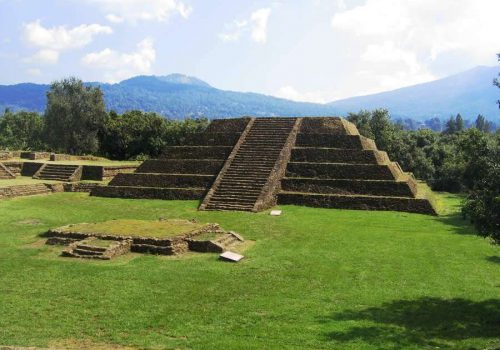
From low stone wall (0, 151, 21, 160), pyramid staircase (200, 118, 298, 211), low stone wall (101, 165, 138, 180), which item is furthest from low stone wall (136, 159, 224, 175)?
low stone wall (0, 151, 21, 160)

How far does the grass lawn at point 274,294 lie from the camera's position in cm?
888

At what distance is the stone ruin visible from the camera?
15375 millimetres

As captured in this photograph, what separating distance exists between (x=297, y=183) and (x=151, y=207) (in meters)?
8.07

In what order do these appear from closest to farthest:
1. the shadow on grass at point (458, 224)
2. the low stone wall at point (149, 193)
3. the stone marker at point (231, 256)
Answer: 1. the stone marker at point (231, 256)
2. the shadow on grass at point (458, 224)
3. the low stone wall at point (149, 193)

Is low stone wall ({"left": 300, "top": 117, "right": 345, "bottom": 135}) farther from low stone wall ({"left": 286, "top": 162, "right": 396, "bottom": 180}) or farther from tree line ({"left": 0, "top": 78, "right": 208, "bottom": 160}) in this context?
tree line ({"left": 0, "top": 78, "right": 208, "bottom": 160})

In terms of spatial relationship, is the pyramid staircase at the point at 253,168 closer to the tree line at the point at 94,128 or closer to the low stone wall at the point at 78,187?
the low stone wall at the point at 78,187

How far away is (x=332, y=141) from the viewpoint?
30312 millimetres

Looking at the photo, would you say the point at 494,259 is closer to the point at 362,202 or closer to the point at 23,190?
the point at 362,202

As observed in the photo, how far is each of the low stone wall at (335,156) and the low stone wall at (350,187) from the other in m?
2.23

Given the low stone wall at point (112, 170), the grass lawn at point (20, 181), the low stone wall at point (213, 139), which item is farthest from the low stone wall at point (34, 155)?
the low stone wall at point (213, 139)

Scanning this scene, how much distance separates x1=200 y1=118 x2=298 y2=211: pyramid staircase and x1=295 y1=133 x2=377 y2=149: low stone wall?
834mm

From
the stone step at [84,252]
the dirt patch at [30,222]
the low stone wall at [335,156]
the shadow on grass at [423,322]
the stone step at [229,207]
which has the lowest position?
the shadow on grass at [423,322]

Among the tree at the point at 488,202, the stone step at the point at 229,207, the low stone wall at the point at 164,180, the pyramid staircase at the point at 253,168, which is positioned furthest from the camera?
the low stone wall at the point at 164,180

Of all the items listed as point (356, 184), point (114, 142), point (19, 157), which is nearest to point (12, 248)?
point (356, 184)
